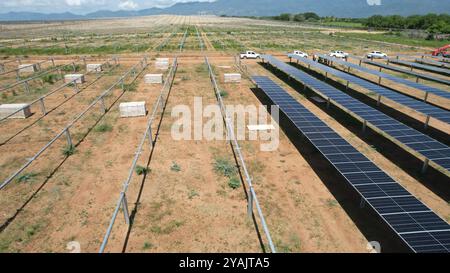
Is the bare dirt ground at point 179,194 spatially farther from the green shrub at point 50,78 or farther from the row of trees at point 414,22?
the row of trees at point 414,22

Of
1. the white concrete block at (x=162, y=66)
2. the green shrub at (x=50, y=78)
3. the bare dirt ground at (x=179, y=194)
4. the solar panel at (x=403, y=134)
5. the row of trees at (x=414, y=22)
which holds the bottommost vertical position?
the bare dirt ground at (x=179, y=194)

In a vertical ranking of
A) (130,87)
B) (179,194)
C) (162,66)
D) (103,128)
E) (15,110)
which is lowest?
(179,194)

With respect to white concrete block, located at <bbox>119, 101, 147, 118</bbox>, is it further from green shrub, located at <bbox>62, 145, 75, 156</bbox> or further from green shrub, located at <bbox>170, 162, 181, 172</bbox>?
green shrub, located at <bbox>170, 162, 181, 172</bbox>

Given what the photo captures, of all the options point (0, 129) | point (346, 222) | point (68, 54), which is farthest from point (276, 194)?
point (68, 54)

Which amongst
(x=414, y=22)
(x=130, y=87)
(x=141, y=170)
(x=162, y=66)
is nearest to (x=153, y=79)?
(x=130, y=87)

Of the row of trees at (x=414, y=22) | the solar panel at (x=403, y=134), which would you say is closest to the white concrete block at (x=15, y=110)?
the solar panel at (x=403, y=134)

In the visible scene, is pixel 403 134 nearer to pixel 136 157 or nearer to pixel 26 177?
pixel 136 157

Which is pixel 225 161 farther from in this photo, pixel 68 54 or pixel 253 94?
pixel 68 54

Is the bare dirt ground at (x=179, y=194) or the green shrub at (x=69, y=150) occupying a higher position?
the green shrub at (x=69, y=150)

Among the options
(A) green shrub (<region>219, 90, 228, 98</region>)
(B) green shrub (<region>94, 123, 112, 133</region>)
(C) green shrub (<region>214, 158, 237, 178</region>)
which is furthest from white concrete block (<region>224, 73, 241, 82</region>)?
(C) green shrub (<region>214, 158, 237, 178</region>)
